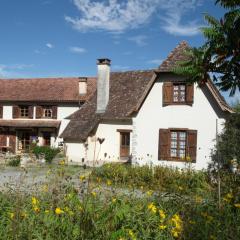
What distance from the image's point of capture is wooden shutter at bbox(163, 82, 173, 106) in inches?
791

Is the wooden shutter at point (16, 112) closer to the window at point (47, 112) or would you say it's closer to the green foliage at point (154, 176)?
the window at point (47, 112)

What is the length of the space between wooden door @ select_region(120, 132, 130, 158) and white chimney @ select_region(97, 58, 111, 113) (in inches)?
87.2

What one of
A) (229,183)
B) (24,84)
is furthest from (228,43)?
(24,84)

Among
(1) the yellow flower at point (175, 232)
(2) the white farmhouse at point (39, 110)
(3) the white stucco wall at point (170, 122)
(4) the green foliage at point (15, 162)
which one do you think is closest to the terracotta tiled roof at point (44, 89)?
(2) the white farmhouse at point (39, 110)

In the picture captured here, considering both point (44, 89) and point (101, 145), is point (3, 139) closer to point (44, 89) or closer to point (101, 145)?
point (44, 89)

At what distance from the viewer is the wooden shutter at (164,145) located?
20359 mm

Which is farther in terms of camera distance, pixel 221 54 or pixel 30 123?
pixel 30 123

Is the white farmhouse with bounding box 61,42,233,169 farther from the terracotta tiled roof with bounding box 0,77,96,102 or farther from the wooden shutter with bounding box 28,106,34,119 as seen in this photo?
the wooden shutter with bounding box 28,106,34,119

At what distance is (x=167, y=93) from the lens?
20.2 meters

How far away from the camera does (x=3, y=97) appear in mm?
35625

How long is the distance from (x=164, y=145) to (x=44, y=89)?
18.4m

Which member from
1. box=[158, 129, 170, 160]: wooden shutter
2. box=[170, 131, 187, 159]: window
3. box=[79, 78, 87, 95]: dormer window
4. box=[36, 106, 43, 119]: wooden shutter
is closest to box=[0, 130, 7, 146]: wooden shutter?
box=[36, 106, 43, 119]: wooden shutter

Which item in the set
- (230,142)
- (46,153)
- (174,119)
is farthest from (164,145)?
(46,153)

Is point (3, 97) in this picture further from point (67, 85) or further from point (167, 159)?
point (167, 159)
